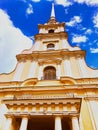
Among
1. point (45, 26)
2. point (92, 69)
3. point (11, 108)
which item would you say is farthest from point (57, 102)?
point (45, 26)

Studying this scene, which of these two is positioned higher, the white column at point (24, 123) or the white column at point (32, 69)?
the white column at point (32, 69)

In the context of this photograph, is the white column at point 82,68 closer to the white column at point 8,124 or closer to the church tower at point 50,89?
the church tower at point 50,89

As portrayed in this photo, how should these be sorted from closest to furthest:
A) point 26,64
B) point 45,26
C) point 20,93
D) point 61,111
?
point 61,111
point 20,93
point 26,64
point 45,26

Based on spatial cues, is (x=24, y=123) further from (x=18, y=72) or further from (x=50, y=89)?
(x=18, y=72)

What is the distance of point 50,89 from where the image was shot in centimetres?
1642

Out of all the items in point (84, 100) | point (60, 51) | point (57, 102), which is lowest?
point (57, 102)

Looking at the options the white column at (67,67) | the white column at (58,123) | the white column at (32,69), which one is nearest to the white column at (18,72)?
the white column at (32,69)

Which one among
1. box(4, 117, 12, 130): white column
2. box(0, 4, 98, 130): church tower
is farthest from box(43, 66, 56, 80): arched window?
box(4, 117, 12, 130): white column

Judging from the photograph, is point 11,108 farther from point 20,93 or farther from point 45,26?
point 45,26

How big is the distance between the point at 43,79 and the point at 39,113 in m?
6.32

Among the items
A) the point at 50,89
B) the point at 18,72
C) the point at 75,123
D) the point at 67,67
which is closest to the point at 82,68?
the point at 67,67

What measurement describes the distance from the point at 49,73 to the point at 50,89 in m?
2.84

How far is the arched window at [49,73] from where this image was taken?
1870 centimetres

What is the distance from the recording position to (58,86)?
16.6 metres
